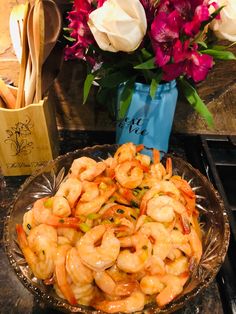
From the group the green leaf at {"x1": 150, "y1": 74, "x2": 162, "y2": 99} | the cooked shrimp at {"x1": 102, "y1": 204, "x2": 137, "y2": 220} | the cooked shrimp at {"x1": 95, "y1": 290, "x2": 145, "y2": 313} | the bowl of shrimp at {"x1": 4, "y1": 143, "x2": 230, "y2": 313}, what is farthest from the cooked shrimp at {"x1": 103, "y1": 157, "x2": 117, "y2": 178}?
the cooked shrimp at {"x1": 95, "y1": 290, "x2": 145, "y2": 313}

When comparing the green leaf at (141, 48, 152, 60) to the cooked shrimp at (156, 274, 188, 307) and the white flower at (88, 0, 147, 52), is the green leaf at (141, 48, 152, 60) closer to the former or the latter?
the white flower at (88, 0, 147, 52)

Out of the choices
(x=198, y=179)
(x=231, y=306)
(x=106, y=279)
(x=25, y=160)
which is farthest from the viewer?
(x=25, y=160)

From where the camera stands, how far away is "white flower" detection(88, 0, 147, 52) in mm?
659

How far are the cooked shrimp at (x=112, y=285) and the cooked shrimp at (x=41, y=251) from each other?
100mm

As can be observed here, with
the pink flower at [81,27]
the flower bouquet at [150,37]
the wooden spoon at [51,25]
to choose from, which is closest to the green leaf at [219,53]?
the flower bouquet at [150,37]

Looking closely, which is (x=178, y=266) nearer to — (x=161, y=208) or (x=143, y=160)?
(x=161, y=208)

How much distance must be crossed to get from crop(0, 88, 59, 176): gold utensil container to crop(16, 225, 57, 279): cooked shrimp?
0.34 metres

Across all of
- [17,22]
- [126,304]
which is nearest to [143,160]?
[126,304]

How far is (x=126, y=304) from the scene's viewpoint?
64 centimetres

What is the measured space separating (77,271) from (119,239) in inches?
4.1

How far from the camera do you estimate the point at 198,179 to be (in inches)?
36.5

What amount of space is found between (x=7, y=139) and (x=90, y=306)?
1.74 feet

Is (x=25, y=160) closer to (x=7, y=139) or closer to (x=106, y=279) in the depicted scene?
(x=7, y=139)

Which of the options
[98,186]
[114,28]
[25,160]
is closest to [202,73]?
[114,28]
